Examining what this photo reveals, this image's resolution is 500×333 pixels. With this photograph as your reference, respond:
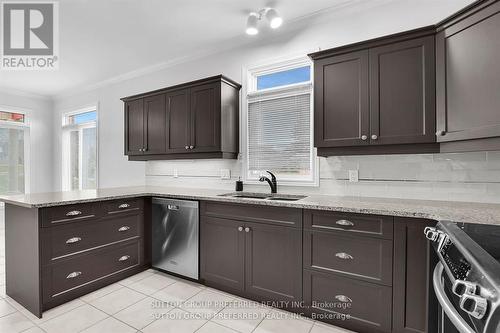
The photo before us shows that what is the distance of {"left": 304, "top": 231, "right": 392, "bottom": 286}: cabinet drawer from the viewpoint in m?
1.74

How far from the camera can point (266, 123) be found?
2984 millimetres

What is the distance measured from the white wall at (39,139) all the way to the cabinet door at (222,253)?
5.13m

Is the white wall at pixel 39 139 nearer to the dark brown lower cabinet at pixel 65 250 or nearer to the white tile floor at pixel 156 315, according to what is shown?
the white tile floor at pixel 156 315

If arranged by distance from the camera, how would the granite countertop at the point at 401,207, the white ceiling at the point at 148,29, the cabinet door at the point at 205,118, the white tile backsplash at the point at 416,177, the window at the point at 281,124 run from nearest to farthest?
1. the granite countertop at the point at 401,207
2. the white tile backsplash at the point at 416,177
3. the white ceiling at the point at 148,29
4. the window at the point at 281,124
5. the cabinet door at the point at 205,118

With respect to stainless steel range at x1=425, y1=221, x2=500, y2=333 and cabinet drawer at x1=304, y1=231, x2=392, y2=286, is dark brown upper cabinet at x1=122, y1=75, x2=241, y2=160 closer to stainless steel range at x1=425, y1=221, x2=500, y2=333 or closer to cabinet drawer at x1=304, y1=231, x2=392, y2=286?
cabinet drawer at x1=304, y1=231, x2=392, y2=286

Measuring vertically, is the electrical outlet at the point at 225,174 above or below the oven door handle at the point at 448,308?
above

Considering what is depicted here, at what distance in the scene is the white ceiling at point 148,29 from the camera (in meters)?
2.51

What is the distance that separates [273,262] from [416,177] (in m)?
1.44

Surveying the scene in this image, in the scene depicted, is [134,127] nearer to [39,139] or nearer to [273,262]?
[273,262]

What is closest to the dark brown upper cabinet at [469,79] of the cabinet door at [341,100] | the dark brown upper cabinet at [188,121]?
the cabinet door at [341,100]

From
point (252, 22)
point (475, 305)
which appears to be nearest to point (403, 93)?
point (252, 22)

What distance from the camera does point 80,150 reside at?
538 centimetres

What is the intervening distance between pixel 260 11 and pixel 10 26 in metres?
2.77

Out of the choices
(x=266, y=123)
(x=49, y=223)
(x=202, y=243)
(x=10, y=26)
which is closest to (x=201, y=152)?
(x=266, y=123)
